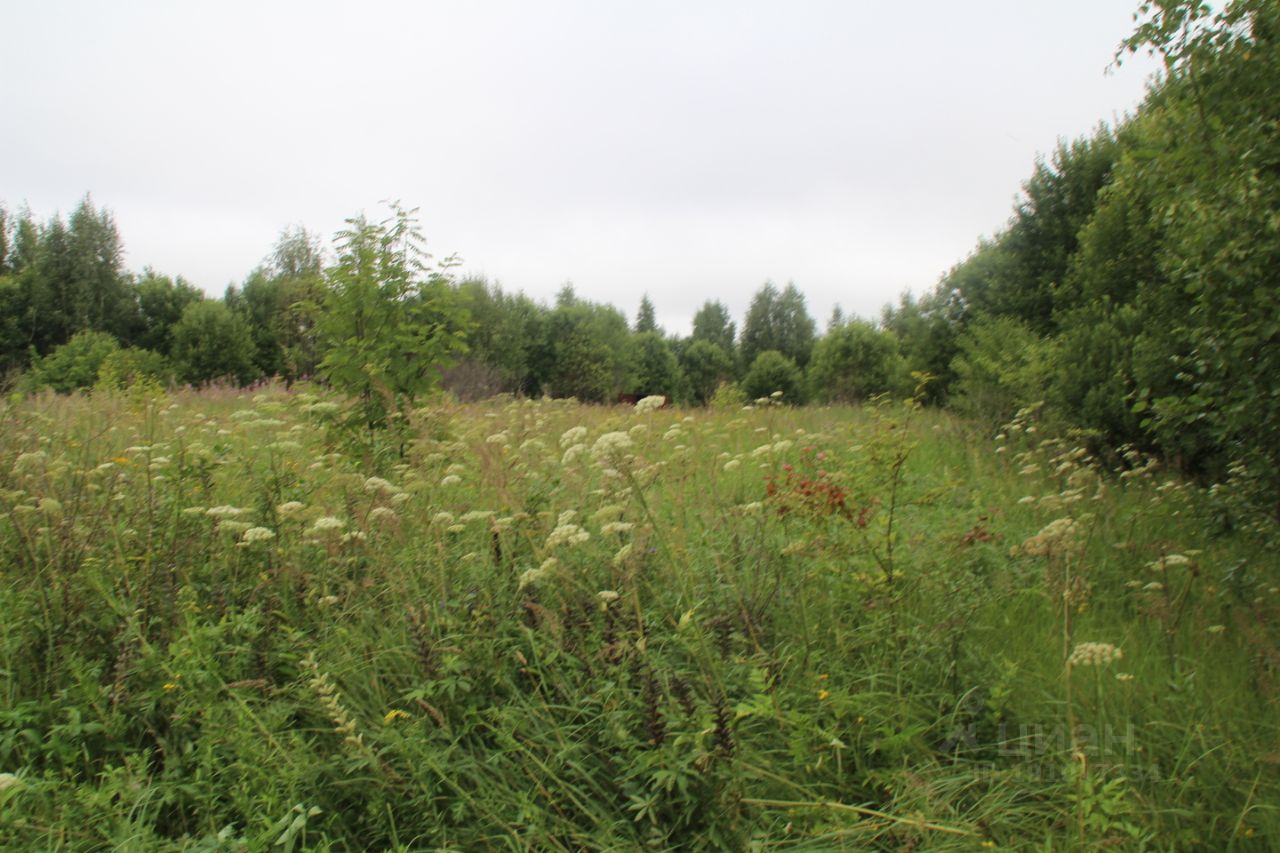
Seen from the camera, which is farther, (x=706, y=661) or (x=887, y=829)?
(x=706, y=661)

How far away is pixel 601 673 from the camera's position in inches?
110

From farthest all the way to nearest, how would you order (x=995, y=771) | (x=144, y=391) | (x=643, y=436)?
(x=144, y=391) → (x=643, y=436) → (x=995, y=771)

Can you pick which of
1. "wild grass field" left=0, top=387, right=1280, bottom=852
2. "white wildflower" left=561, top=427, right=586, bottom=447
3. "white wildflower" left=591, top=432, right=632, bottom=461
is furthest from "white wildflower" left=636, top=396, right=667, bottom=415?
"white wildflower" left=591, top=432, right=632, bottom=461

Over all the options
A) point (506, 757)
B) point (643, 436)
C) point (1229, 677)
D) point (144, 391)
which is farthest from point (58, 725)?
point (144, 391)

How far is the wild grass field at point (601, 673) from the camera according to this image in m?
2.32

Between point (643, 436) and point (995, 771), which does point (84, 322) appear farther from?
point (995, 771)

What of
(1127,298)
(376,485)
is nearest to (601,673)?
(376,485)

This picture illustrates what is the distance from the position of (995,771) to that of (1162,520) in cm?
359

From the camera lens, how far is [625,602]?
3.09m

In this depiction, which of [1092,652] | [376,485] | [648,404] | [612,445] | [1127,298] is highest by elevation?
[1127,298]

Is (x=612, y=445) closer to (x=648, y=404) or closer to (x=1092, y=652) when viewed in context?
(x=648, y=404)

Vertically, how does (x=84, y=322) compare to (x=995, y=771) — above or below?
above

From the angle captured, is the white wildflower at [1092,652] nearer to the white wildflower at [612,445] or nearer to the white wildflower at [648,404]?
the white wildflower at [612,445]

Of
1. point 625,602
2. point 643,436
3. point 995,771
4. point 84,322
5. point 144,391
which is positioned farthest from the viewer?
point 84,322
